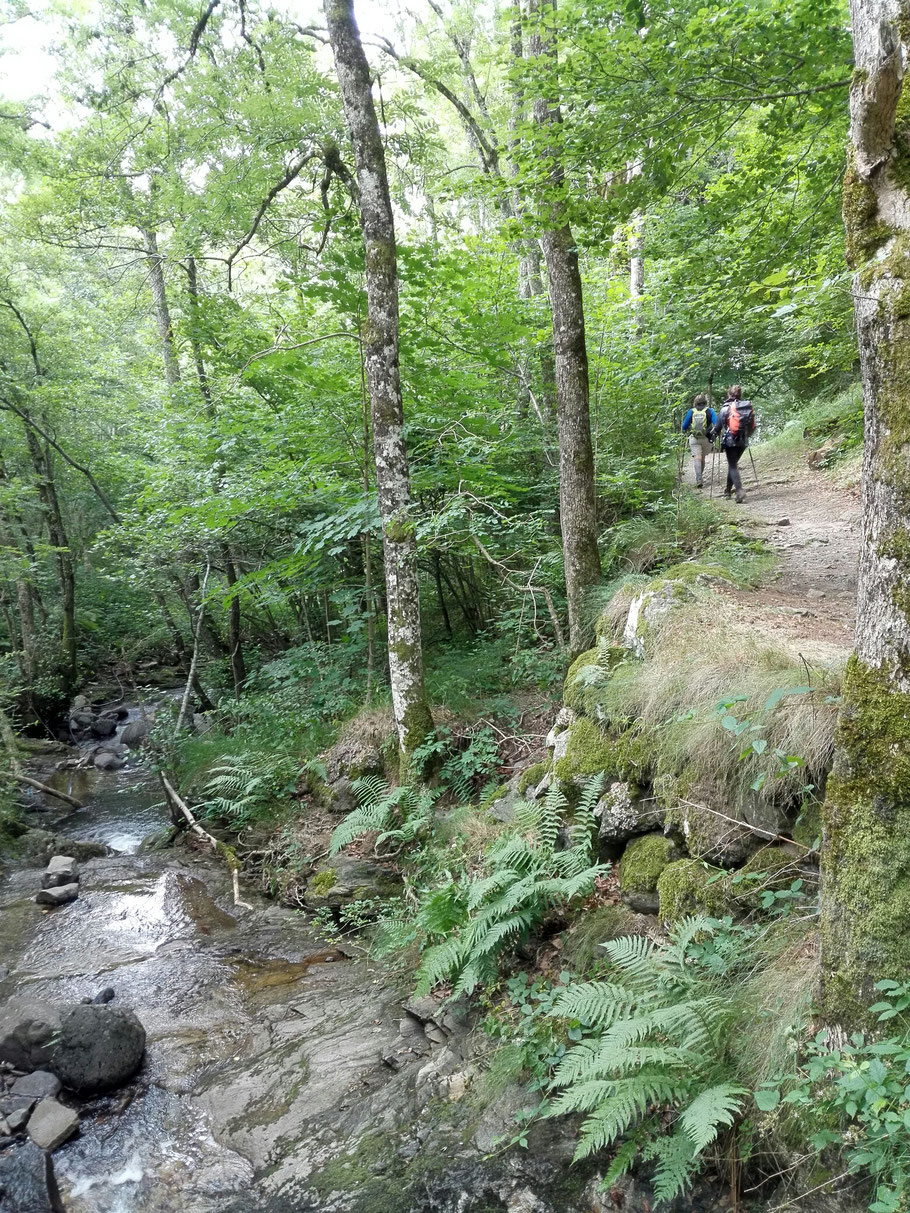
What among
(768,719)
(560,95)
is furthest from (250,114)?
(768,719)

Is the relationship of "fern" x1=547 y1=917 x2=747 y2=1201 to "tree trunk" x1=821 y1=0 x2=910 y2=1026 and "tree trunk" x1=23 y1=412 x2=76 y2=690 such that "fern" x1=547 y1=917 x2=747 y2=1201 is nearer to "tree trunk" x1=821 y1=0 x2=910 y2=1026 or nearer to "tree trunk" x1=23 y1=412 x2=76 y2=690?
"tree trunk" x1=821 y1=0 x2=910 y2=1026

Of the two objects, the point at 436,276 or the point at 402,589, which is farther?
the point at 436,276

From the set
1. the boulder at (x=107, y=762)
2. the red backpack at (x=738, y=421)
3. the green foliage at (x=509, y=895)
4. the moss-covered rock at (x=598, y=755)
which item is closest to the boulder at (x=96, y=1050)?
the green foliage at (x=509, y=895)

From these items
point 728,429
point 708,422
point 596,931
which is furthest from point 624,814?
point 708,422

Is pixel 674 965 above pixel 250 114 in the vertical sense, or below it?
below

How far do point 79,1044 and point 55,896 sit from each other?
3.72 metres

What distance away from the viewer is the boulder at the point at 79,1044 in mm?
5000

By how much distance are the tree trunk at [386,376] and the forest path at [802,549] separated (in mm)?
3402

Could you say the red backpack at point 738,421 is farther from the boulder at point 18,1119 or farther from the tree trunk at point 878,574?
the boulder at point 18,1119

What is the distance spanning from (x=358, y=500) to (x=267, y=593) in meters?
2.89

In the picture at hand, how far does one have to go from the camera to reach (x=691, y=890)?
3885 millimetres

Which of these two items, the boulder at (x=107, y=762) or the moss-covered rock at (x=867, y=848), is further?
the boulder at (x=107, y=762)

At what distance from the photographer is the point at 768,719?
3.86 metres

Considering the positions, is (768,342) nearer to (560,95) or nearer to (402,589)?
(560,95)
